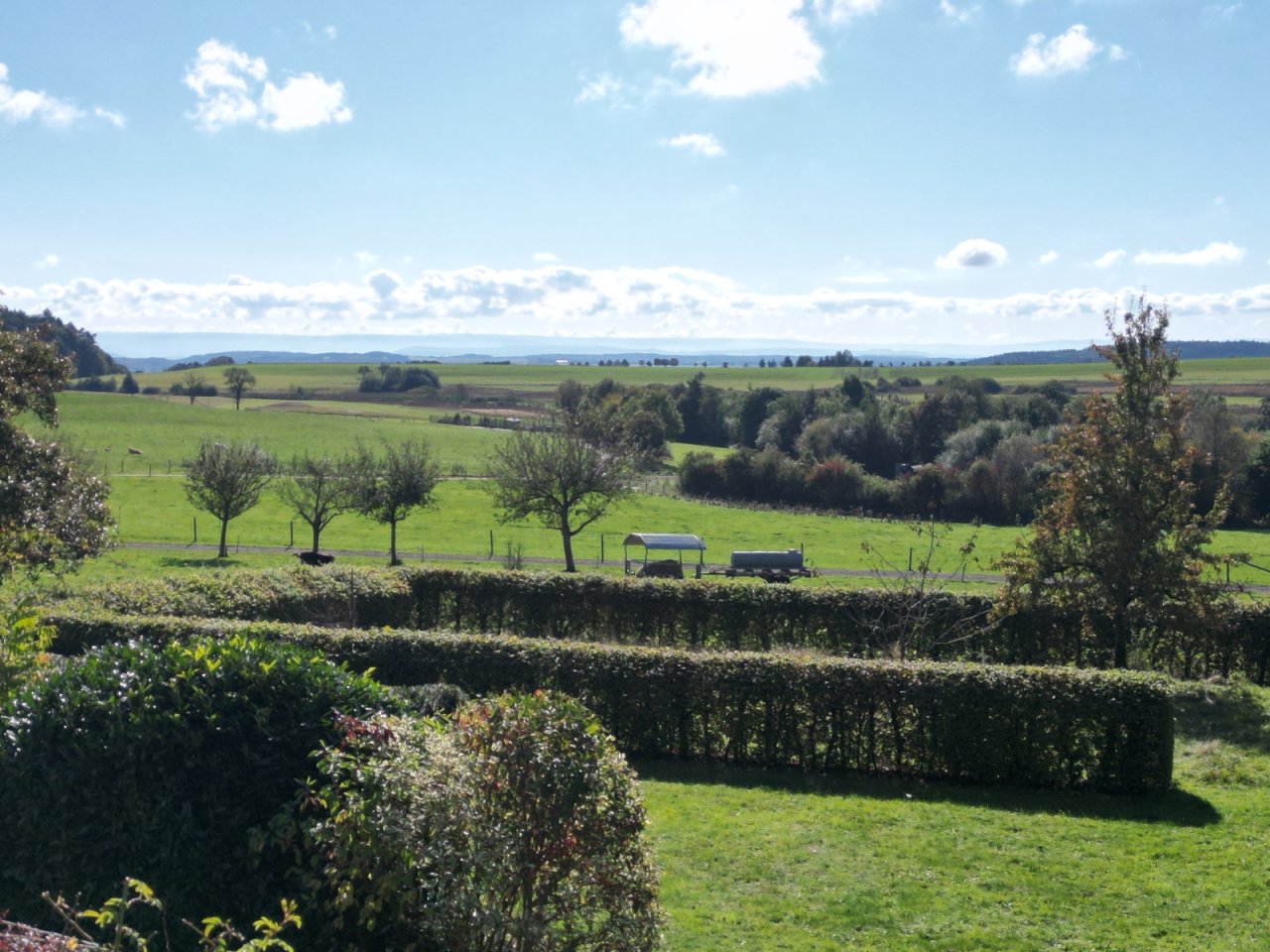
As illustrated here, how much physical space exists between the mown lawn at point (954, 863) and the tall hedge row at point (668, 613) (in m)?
5.74

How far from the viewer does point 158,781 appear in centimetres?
630

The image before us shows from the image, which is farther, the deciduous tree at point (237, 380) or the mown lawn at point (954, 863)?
the deciduous tree at point (237, 380)

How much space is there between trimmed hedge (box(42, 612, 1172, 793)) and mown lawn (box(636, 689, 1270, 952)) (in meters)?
0.35

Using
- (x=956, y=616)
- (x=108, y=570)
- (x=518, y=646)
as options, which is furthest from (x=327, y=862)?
(x=108, y=570)

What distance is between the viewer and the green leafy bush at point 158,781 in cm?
619

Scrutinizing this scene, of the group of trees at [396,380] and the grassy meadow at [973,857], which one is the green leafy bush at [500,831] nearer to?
the grassy meadow at [973,857]

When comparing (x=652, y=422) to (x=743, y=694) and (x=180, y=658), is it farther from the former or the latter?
(x=180, y=658)

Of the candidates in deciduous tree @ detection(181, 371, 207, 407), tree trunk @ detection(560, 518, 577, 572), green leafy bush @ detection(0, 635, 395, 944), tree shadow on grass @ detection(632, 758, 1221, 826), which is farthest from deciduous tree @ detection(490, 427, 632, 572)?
deciduous tree @ detection(181, 371, 207, 407)

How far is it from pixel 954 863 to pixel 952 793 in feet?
8.81

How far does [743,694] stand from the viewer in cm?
1298

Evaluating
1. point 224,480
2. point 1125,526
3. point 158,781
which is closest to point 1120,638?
point 1125,526

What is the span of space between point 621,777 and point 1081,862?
20.3 ft

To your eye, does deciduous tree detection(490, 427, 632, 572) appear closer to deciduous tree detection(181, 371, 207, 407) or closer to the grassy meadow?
the grassy meadow

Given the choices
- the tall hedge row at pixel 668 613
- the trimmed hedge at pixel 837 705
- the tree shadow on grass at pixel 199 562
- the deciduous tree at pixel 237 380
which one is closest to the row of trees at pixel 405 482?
the tree shadow on grass at pixel 199 562
